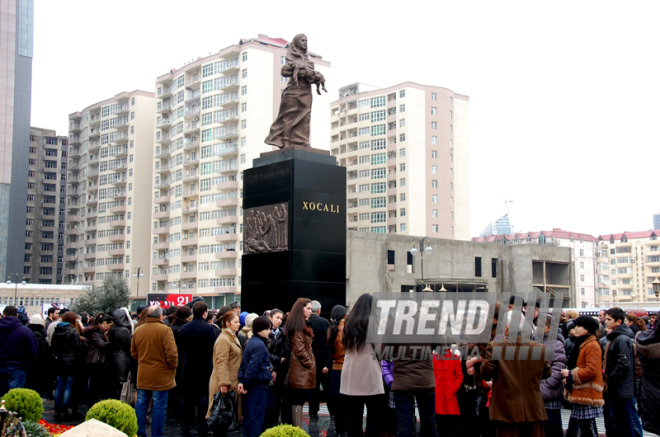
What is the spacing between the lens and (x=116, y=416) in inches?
277

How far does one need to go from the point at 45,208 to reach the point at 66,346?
10921cm

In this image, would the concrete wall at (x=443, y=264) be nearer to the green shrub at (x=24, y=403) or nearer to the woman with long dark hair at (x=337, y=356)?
the woman with long dark hair at (x=337, y=356)

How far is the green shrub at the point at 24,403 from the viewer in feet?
27.2

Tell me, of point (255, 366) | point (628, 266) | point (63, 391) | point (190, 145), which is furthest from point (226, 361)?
point (628, 266)

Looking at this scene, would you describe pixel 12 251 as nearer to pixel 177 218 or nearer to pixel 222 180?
pixel 177 218

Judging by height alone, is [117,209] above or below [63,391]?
above

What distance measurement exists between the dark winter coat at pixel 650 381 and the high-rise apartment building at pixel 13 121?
86.0 m

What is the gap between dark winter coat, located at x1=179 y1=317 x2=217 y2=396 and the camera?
9.60 meters

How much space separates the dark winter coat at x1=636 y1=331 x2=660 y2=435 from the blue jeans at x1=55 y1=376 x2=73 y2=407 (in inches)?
372

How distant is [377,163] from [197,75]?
2741 cm

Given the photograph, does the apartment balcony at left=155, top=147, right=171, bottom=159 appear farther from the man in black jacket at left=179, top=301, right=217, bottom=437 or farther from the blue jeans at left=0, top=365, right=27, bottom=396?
the man in black jacket at left=179, top=301, right=217, bottom=437

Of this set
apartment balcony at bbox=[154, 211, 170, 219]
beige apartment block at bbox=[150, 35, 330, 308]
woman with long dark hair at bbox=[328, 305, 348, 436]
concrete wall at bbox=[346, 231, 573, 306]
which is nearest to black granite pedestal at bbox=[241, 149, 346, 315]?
woman with long dark hair at bbox=[328, 305, 348, 436]

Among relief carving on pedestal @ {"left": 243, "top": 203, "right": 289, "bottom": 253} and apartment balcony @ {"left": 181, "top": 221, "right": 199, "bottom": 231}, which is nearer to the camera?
relief carving on pedestal @ {"left": 243, "top": 203, "right": 289, "bottom": 253}

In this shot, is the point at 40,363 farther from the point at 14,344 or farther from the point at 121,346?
the point at 121,346
